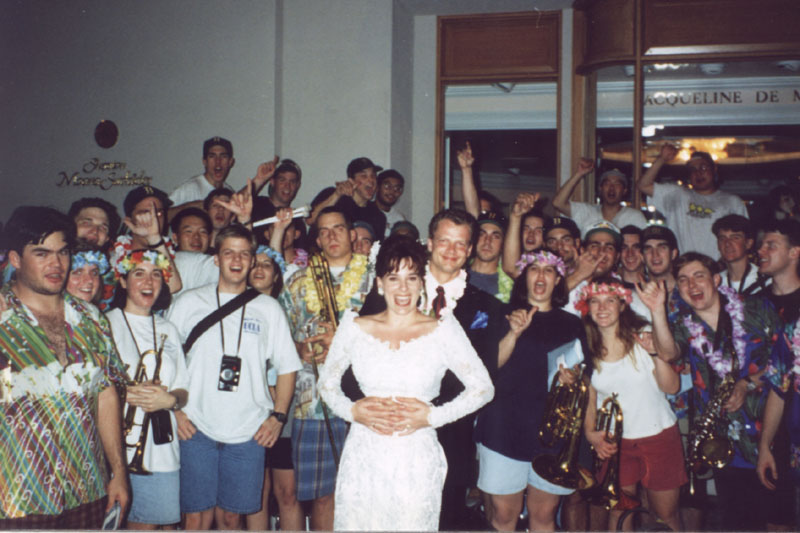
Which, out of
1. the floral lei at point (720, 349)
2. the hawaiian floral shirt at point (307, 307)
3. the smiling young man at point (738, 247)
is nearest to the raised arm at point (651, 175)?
the smiling young man at point (738, 247)

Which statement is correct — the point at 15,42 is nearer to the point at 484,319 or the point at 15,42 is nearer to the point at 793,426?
the point at 484,319

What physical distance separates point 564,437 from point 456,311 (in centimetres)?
100

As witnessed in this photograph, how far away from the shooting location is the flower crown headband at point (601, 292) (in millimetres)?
4625

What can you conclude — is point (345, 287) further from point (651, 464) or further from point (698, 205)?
point (698, 205)

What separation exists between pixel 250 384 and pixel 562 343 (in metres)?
1.87

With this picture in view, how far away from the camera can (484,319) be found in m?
4.25

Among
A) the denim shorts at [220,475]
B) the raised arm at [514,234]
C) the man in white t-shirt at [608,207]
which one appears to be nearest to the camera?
the denim shorts at [220,475]

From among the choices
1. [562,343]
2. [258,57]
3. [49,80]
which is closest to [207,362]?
[562,343]

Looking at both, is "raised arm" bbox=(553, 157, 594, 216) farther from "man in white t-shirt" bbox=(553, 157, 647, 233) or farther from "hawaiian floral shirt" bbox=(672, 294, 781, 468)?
"hawaiian floral shirt" bbox=(672, 294, 781, 468)

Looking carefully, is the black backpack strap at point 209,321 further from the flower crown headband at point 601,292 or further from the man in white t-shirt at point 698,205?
the man in white t-shirt at point 698,205

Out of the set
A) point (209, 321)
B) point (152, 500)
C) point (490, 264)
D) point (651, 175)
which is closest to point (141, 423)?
point (152, 500)

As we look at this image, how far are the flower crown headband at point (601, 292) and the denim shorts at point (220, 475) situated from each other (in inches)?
85.1

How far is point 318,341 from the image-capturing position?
15.1 ft

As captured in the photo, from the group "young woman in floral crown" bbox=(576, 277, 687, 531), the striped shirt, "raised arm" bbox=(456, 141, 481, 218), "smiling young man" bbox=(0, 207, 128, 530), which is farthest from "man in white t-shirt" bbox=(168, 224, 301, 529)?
"young woman in floral crown" bbox=(576, 277, 687, 531)
